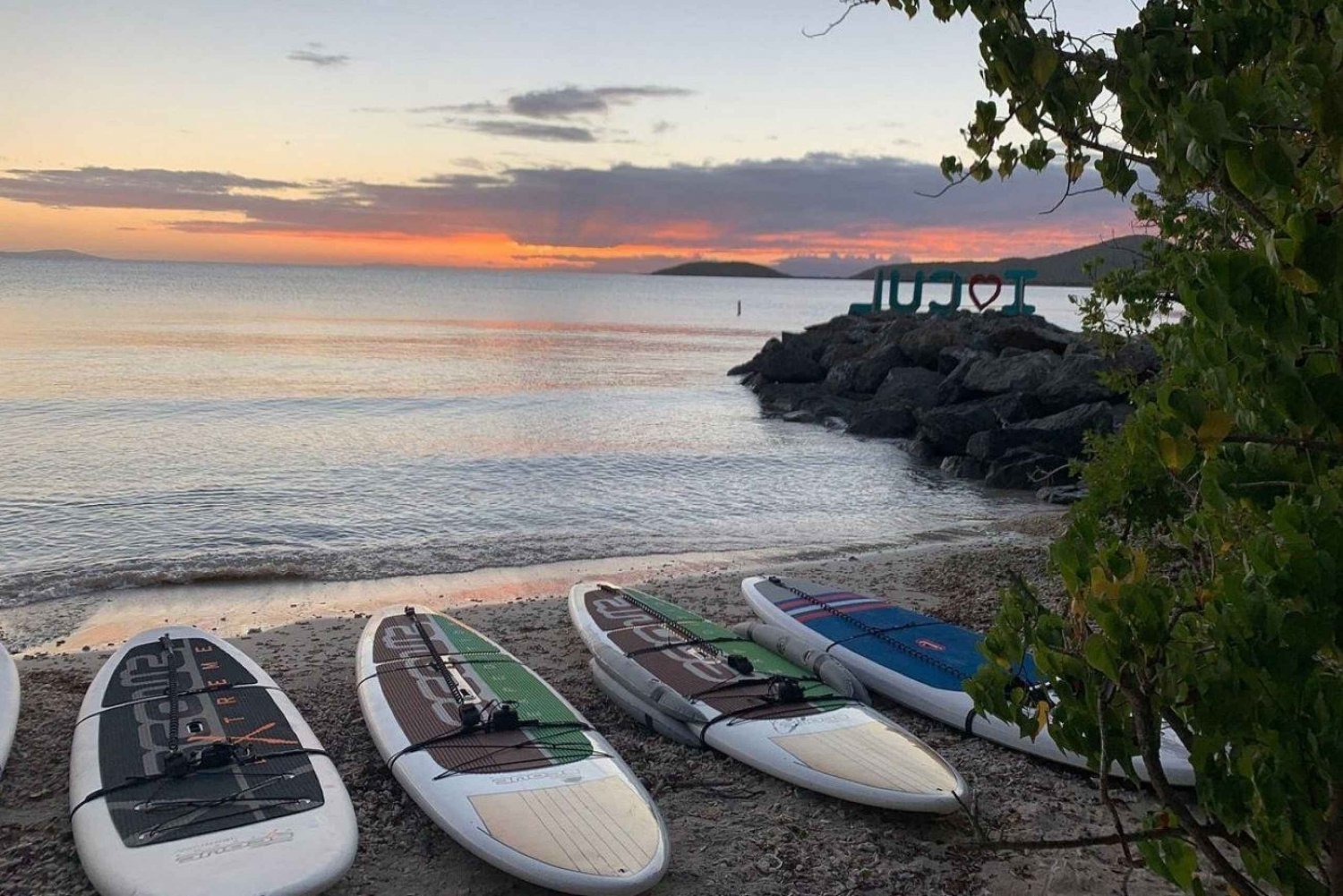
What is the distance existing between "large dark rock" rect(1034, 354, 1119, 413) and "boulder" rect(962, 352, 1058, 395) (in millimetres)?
369

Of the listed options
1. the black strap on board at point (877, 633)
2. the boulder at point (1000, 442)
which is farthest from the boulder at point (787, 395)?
the black strap on board at point (877, 633)

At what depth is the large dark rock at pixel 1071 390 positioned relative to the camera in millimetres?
21562

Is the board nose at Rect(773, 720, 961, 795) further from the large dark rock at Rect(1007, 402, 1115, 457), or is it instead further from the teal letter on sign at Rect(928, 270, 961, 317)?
the teal letter on sign at Rect(928, 270, 961, 317)

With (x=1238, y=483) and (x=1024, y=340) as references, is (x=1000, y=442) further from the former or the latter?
(x=1238, y=483)

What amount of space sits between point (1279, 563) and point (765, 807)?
13.9ft

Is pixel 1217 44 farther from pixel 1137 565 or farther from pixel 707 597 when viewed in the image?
pixel 707 597

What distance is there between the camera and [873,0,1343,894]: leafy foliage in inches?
65.8

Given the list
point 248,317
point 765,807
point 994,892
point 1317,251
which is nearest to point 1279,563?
point 1317,251

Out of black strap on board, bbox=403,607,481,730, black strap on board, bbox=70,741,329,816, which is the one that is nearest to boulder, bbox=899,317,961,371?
black strap on board, bbox=403,607,481,730

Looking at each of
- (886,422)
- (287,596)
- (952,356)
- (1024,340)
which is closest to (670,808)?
(287,596)

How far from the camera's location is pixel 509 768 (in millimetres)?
5555

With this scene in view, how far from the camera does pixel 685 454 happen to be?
71.2ft

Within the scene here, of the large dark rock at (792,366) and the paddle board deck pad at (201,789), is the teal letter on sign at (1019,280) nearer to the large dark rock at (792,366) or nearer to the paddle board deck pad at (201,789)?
the large dark rock at (792,366)

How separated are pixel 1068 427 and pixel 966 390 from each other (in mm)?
4799
